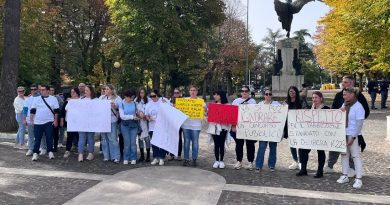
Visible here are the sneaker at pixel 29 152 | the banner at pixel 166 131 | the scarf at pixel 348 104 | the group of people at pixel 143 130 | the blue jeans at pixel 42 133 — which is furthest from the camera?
the sneaker at pixel 29 152

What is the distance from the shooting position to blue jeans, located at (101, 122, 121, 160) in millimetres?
9797

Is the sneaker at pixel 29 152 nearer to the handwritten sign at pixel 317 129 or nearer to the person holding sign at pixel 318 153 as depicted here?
the handwritten sign at pixel 317 129

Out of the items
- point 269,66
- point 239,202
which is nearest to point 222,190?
point 239,202

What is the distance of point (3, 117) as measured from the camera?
14.7 m

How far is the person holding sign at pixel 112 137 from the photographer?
9.77m

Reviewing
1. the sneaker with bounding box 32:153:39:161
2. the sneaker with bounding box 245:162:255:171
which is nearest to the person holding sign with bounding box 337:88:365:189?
the sneaker with bounding box 245:162:255:171

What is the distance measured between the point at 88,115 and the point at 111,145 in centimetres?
99

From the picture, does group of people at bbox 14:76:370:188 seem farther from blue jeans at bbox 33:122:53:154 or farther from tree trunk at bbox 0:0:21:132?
tree trunk at bbox 0:0:21:132

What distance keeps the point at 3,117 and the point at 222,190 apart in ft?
36.1

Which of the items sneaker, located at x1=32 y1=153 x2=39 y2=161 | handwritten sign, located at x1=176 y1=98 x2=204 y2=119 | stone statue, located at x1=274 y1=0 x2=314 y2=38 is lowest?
sneaker, located at x1=32 y1=153 x2=39 y2=161

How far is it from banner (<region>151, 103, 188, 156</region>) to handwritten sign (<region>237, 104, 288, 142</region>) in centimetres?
159

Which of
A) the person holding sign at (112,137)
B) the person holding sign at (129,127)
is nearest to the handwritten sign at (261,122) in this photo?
the person holding sign at (129,127)

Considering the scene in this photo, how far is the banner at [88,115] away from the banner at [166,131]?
1.32 metres

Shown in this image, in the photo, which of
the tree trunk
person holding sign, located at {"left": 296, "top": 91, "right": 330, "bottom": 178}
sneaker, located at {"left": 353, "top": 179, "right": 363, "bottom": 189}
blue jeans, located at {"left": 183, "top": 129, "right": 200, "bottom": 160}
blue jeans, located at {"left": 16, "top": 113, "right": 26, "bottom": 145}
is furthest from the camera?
the tree trunk
